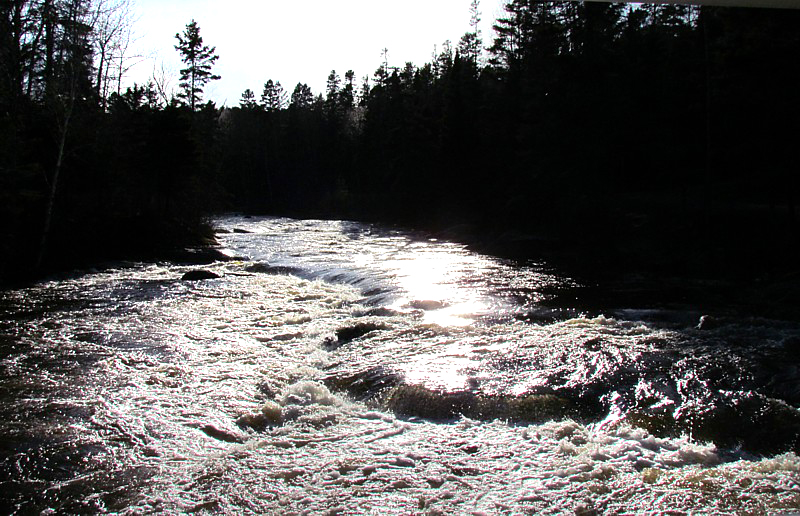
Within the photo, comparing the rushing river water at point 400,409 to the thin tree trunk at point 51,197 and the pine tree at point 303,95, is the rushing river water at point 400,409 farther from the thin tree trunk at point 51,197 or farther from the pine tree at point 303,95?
the pine tree at point 303,95

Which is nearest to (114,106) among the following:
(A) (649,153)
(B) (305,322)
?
(B) (305,322)

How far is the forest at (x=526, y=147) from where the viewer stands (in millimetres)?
17812

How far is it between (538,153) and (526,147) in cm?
228

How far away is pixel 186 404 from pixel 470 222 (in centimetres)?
3054

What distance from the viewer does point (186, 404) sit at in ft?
23.0

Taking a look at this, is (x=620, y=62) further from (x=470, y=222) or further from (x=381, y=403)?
(x=381, y=403)

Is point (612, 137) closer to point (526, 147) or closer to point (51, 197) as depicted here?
point (526, 147)

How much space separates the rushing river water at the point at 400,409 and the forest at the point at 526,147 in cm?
747

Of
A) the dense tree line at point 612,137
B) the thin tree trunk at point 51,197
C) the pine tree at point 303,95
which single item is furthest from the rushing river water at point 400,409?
the pine tree at point 303,95

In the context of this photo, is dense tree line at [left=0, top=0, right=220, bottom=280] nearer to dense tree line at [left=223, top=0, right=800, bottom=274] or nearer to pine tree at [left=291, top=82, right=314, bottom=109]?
dense tree line at [left=223, top=0, right=800, bottom=274]

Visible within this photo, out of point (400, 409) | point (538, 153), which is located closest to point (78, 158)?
point (400, 409)

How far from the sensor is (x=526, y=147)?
32.4 metres

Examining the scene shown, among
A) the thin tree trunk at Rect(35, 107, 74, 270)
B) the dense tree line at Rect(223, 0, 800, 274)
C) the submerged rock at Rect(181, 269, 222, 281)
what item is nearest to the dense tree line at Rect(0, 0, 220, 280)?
the thin tree trunk at Rect(35, 107, 74, 270)

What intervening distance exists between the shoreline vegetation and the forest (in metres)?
0.11
